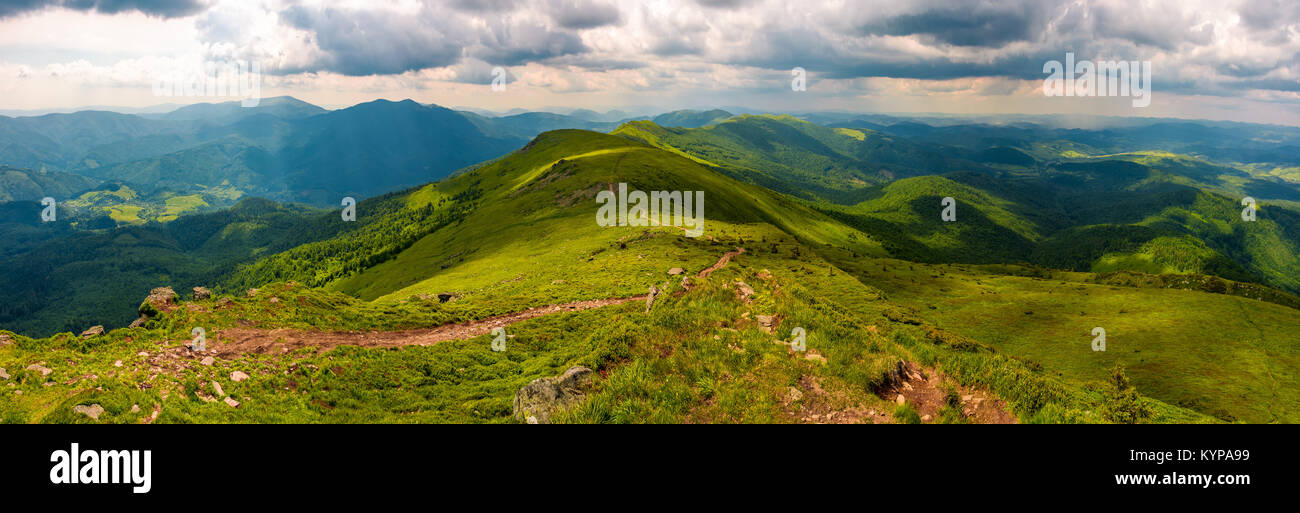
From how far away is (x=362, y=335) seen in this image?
36.5 metres

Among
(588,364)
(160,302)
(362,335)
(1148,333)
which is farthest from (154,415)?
(1148,333)

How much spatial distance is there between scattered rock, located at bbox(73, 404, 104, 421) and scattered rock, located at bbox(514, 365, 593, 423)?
14070 mm

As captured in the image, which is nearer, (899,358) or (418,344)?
(899,358)

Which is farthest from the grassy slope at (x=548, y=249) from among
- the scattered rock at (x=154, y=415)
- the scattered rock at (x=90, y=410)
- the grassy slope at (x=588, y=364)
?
the scattered rock at (x=90, y=410)

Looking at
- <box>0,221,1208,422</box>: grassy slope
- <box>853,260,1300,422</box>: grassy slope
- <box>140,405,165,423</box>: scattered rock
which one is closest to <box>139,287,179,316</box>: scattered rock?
<box>0,221,1208,422</box>: grassy slope

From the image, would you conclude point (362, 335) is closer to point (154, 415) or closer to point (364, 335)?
point (364, 335)

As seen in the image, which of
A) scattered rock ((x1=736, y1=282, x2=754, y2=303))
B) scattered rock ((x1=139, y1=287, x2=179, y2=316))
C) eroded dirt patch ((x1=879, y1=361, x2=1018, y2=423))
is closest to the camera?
eroded dirt patch ((x1=879, y1=361, x2=1018, y2=423))

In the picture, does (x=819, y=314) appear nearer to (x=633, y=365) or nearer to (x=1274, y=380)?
(x=633, y=365)

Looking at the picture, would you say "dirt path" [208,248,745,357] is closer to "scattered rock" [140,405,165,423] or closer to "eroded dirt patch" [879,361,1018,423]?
"scattered rock" [140,405,165,423]

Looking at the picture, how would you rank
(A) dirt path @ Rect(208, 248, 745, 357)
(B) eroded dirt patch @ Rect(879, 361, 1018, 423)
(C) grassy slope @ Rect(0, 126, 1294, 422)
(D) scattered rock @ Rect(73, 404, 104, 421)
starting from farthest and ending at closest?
(A) dirt path @ Rect(208, 248, 745, 357) < (D) scattered rock @ Rect(73, 404, 104, 421) < (C) grassy slope @ Rect(0, 126, 1294, 422) < (B) eroded dirt patch @ Rect(879, 361, 1018, 423)

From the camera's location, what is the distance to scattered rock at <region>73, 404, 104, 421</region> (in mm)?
16734
